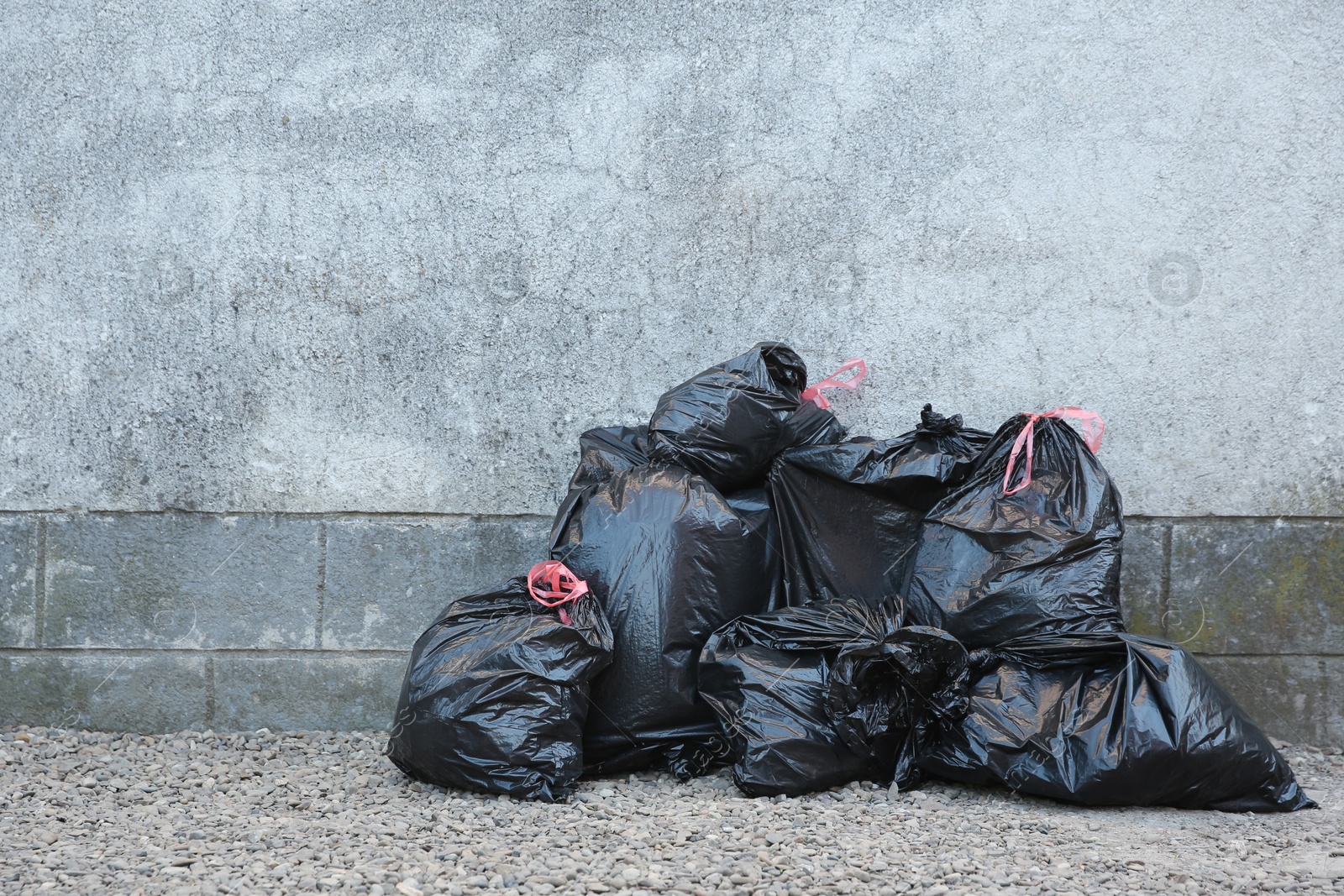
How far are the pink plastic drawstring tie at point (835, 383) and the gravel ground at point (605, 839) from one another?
1097 mm

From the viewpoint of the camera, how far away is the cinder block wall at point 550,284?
2.88m

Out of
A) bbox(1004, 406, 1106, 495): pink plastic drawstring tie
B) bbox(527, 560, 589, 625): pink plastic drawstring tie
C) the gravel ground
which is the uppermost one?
bbox(1004, 406, 1106, 495): pink plastic drawstring tie

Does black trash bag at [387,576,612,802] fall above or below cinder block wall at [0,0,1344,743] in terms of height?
below

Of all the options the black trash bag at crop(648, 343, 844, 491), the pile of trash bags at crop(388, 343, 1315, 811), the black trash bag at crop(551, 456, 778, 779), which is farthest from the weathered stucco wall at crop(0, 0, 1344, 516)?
the black trash bag at crop(551, 456, 778, 779)

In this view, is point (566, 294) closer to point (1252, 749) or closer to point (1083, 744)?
point (1083, 744)

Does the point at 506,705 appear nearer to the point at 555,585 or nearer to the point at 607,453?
the point at 555,585

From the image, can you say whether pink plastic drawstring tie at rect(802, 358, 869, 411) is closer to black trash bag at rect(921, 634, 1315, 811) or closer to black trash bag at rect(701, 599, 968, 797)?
black trash bag at rect(701, 599, 968, 797)

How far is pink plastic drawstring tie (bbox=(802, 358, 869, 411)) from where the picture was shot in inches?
112

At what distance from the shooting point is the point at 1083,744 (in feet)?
7.24

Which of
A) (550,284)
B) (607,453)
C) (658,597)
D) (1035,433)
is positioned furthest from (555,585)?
(1035,433)

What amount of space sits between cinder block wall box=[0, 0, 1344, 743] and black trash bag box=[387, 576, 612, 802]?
591 millimetres

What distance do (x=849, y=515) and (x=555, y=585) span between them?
0.85 metres

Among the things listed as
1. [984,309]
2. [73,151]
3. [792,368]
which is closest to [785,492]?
[792,368]

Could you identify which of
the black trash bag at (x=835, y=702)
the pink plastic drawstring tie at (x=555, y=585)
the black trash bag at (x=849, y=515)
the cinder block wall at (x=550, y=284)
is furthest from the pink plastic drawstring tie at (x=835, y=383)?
the pink plastic drawstring tie at (x=555, y=585)
